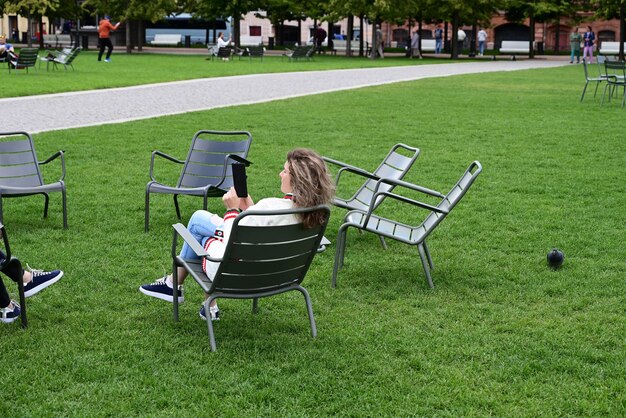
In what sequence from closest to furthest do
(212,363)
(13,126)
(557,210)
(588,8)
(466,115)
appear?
(212,363) → (557,210) → (13,126) → (466,115) → (588,8)

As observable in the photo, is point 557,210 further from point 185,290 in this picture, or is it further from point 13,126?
point 13,126

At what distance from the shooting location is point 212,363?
16.8ft

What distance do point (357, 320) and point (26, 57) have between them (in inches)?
955

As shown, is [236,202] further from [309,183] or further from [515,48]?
[515,48]

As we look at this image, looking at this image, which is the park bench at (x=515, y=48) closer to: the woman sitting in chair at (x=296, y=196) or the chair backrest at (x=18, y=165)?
the chair backrest at (x=18, y=165)

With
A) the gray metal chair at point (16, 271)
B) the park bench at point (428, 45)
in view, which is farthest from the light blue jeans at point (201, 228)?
the park bench at point (428, 45)

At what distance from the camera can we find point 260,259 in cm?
518

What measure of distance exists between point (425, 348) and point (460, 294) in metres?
1.24

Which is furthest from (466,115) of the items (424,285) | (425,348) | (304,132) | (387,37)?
(387,37)

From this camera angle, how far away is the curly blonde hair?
5.27 m

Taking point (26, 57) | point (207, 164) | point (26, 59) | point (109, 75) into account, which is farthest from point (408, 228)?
point (26, 59)

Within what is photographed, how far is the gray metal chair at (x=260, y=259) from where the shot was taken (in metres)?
5.09

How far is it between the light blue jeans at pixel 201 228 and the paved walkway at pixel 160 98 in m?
9.80

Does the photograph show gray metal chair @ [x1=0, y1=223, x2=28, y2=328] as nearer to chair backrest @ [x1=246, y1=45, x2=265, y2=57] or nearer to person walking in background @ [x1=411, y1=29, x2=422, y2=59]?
chair backrest @ [x1=246, y1=45, x2=265, y2=57]
